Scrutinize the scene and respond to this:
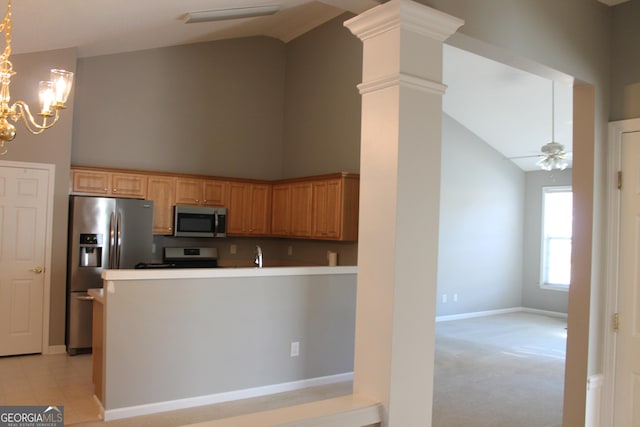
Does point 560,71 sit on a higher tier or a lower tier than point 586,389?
higher

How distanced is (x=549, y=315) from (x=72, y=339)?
8035 millimetres

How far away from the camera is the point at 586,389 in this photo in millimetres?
2818

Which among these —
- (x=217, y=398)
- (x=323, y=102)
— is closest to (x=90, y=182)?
(x=323, y=102)

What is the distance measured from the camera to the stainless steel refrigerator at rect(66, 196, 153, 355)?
569cm

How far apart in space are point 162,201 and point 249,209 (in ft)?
4.01

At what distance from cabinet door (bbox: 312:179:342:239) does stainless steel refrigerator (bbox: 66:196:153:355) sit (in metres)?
2.16

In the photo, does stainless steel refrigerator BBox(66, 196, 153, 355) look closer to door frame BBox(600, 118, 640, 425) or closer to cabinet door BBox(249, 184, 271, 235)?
cabinet door BBox(249, 184, 271, 235)

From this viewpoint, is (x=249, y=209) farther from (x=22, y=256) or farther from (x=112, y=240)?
(x=22, y=256)

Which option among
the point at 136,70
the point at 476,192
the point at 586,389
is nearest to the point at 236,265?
the point at 136,70

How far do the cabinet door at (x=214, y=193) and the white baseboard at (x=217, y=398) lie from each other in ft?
9.90

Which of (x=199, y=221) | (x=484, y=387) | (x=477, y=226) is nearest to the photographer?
(x=484, y=387)

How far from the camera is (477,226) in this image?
359 inches

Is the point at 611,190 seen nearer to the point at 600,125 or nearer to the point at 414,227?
the point at 600,125

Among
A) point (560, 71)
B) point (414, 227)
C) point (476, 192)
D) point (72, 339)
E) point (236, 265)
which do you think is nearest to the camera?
point (414, 227)
